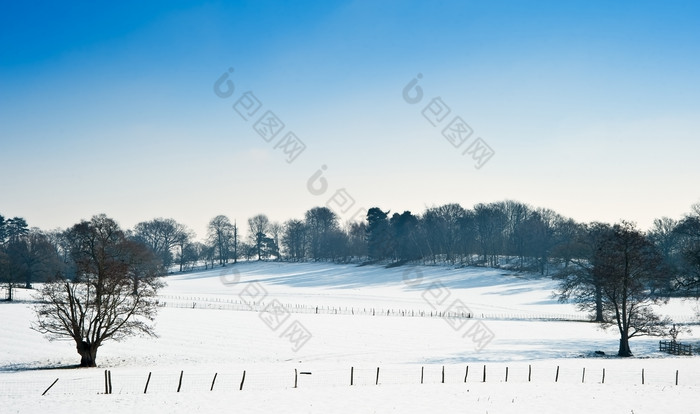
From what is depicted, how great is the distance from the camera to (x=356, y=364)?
105ft

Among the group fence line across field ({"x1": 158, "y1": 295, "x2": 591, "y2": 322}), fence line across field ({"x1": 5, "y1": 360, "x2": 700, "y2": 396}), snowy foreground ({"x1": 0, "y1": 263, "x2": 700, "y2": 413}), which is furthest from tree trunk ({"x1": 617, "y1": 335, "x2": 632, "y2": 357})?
fence line across field ({"x1": 158, "y1": 295, "x2": 591, "y2": 322})

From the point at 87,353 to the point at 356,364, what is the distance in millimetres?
19005

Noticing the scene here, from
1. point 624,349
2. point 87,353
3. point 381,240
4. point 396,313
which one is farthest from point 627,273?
point 381,240

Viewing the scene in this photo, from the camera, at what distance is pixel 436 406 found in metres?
19.7

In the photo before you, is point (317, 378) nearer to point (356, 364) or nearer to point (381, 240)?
point (356, 364)

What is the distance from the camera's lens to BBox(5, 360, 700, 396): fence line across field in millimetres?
23438

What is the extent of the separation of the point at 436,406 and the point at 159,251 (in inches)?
5767

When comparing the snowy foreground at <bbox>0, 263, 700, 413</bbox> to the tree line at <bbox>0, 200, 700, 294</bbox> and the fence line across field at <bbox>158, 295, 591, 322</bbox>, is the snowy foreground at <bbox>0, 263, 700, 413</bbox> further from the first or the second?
the tree line at <bbox>0, 200, 700, 294</bbox>

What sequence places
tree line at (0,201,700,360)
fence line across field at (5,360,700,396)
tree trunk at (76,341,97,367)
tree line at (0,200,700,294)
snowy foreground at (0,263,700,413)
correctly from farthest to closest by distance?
tree line at (0,200,700,294) → tree line at (0,201,700,360) → tree trunk at (76,341,97,367) → fence line across field at (5,360,700,396) → snowy foreground at (0,263,700,413)

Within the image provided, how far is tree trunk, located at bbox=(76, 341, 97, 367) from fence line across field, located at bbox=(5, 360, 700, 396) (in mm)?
2533

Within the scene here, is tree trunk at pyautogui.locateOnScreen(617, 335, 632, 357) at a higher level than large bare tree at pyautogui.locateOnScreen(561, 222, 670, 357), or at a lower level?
lower

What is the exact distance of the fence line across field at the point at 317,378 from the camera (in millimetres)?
23438

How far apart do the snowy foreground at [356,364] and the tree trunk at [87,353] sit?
2.71 feet

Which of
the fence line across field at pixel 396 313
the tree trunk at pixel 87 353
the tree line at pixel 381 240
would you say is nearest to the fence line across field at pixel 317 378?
the tree trunk at pixel 87 353
